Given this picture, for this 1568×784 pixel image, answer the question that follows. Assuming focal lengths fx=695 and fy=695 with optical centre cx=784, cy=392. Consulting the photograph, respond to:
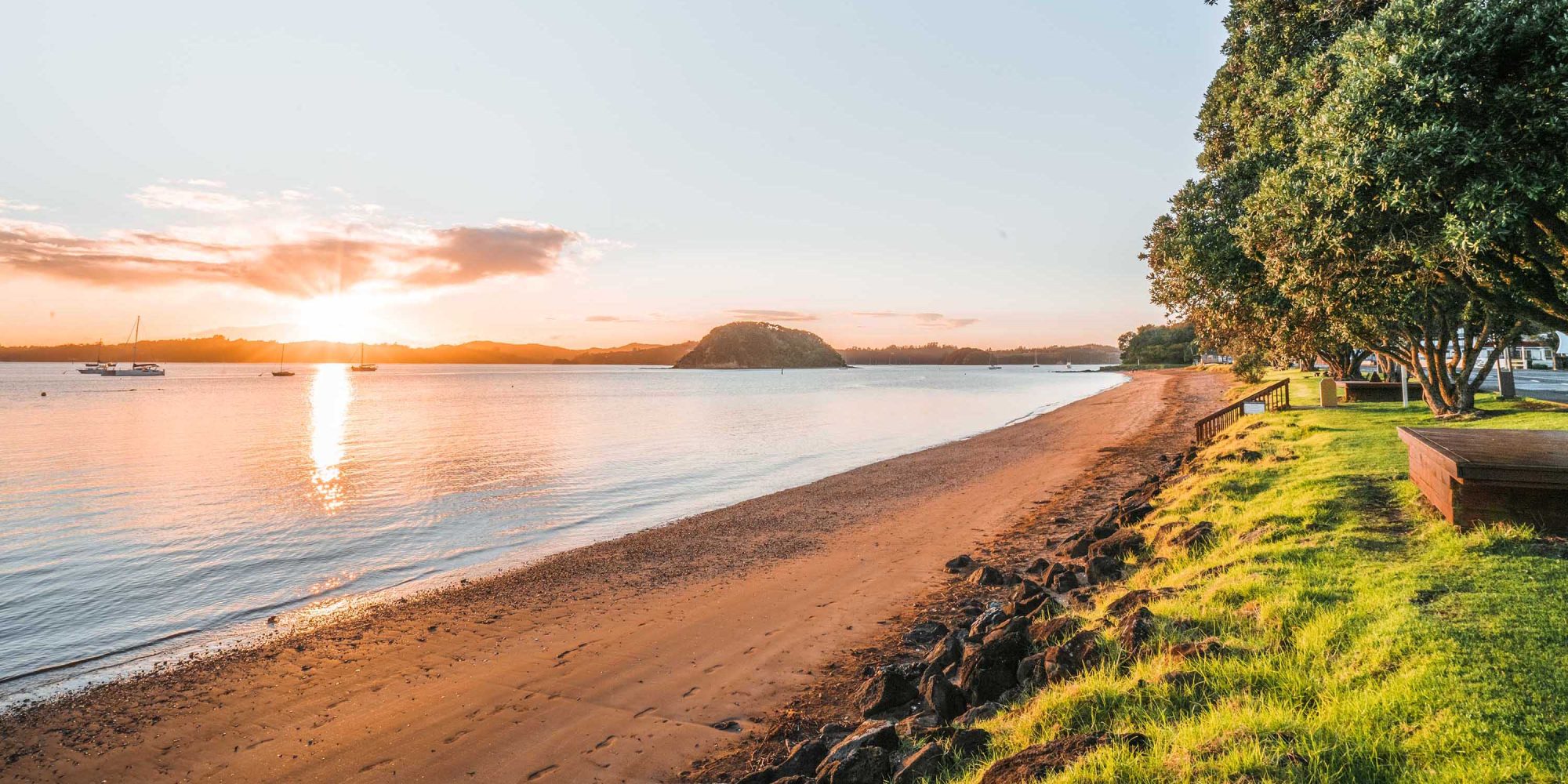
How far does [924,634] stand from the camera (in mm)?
9945

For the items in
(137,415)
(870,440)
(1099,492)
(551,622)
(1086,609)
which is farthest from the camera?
(137,415)

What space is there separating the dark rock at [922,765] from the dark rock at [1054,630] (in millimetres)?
2755

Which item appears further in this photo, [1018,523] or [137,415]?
[137,415]

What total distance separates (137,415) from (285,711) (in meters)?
72.1

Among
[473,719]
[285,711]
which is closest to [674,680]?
[473,719]

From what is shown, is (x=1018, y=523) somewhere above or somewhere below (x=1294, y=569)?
below

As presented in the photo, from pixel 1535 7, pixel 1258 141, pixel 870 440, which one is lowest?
pixel 870 440

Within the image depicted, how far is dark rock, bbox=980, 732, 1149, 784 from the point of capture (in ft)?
15.2

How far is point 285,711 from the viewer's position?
866cm

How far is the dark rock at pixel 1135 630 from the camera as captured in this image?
669cm

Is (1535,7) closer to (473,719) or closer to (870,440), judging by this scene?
(473,719)

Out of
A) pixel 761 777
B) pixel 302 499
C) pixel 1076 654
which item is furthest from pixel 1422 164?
pixel 302 499

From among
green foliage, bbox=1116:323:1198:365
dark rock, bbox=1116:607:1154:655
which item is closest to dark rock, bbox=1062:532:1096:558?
dark rock, bbox=1116:607:1154:655

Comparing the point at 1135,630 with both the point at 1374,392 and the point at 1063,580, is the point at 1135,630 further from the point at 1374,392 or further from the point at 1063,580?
the point at 1374,392
